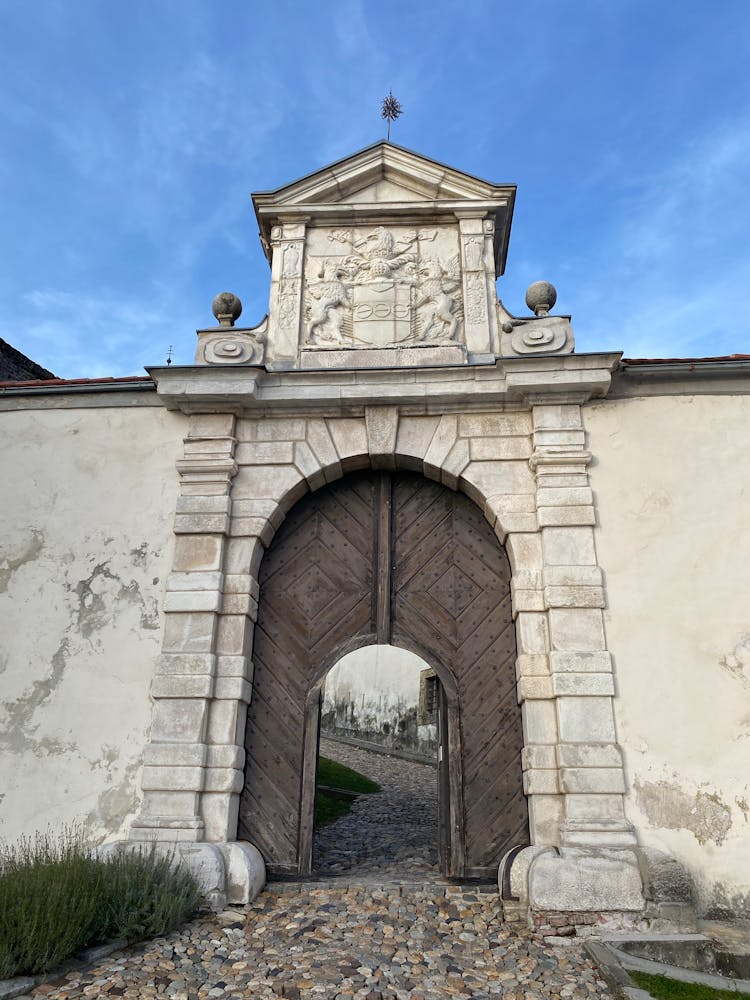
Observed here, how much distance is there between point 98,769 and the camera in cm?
525

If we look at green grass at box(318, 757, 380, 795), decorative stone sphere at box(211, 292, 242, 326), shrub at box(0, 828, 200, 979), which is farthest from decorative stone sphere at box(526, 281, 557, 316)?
green grass at box(318, 757, 380, 795)

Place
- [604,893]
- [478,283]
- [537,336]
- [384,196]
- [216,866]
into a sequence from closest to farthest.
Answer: [604,893], [216,866], [537,336], [478,283], [384,196]

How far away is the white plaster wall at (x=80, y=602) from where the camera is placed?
5.24 metres

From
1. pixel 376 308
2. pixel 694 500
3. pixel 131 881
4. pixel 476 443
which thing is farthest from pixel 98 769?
pixel 694 500

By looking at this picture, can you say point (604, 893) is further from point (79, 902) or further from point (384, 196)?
point (384, 196)

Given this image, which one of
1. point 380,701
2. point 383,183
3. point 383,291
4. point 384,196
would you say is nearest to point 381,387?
point 383,291

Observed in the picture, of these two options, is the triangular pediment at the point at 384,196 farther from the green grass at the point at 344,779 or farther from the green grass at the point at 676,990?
the green grass at the point at 344,779

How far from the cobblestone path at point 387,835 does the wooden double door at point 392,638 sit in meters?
0.81

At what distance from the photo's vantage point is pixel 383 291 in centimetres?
659

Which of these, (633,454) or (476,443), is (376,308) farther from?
(633,454)

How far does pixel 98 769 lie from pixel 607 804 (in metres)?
3.44

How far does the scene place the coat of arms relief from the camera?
6438 mm

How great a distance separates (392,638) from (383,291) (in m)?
2.99

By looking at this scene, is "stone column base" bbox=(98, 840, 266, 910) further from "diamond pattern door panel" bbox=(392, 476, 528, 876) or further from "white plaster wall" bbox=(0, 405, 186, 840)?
"diamond pattern door panel" bbox=(392, 476, 528, 876)
